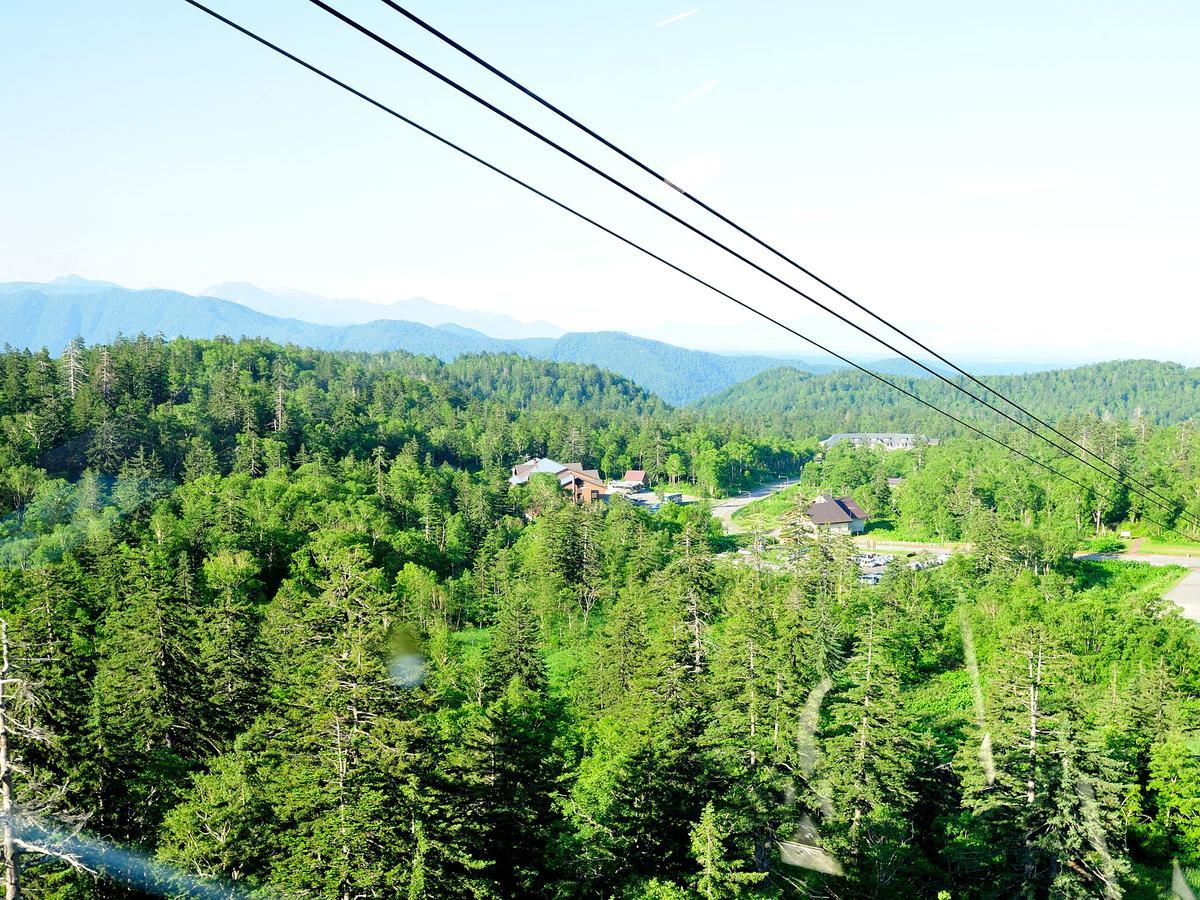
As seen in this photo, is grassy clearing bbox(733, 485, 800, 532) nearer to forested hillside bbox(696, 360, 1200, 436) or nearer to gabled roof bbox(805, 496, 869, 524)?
gabled roof bbox(805, 496, 869, 524)

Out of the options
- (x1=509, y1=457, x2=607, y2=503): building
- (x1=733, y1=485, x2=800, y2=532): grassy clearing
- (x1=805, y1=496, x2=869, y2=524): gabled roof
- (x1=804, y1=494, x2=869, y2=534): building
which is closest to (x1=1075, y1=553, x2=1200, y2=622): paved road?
(x1=804, y1=494, x2=869, y2=534): building

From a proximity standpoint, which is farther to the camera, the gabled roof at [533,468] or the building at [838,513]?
the gabled roof at [533,468]

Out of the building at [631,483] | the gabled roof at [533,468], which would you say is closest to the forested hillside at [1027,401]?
the building at [631,483]

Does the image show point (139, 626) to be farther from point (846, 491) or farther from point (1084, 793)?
point (846, 491)

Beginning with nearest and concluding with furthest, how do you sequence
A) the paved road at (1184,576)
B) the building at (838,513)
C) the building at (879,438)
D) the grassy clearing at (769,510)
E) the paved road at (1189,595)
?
1. the paved road at (1189,595)
2. the paved road at (1184,576)
3. the building at (838,513)
4. the grassy clearing at (769,510)
5. the building at (879,438)

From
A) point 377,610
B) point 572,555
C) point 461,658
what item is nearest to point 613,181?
point 377,610

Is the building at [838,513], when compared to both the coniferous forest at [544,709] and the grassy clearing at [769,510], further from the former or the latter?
the coniferous forest at [544,709]
